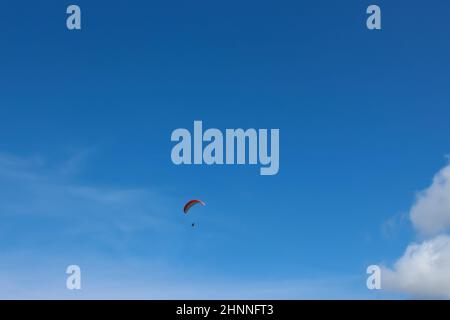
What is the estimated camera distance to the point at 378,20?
53.5m
